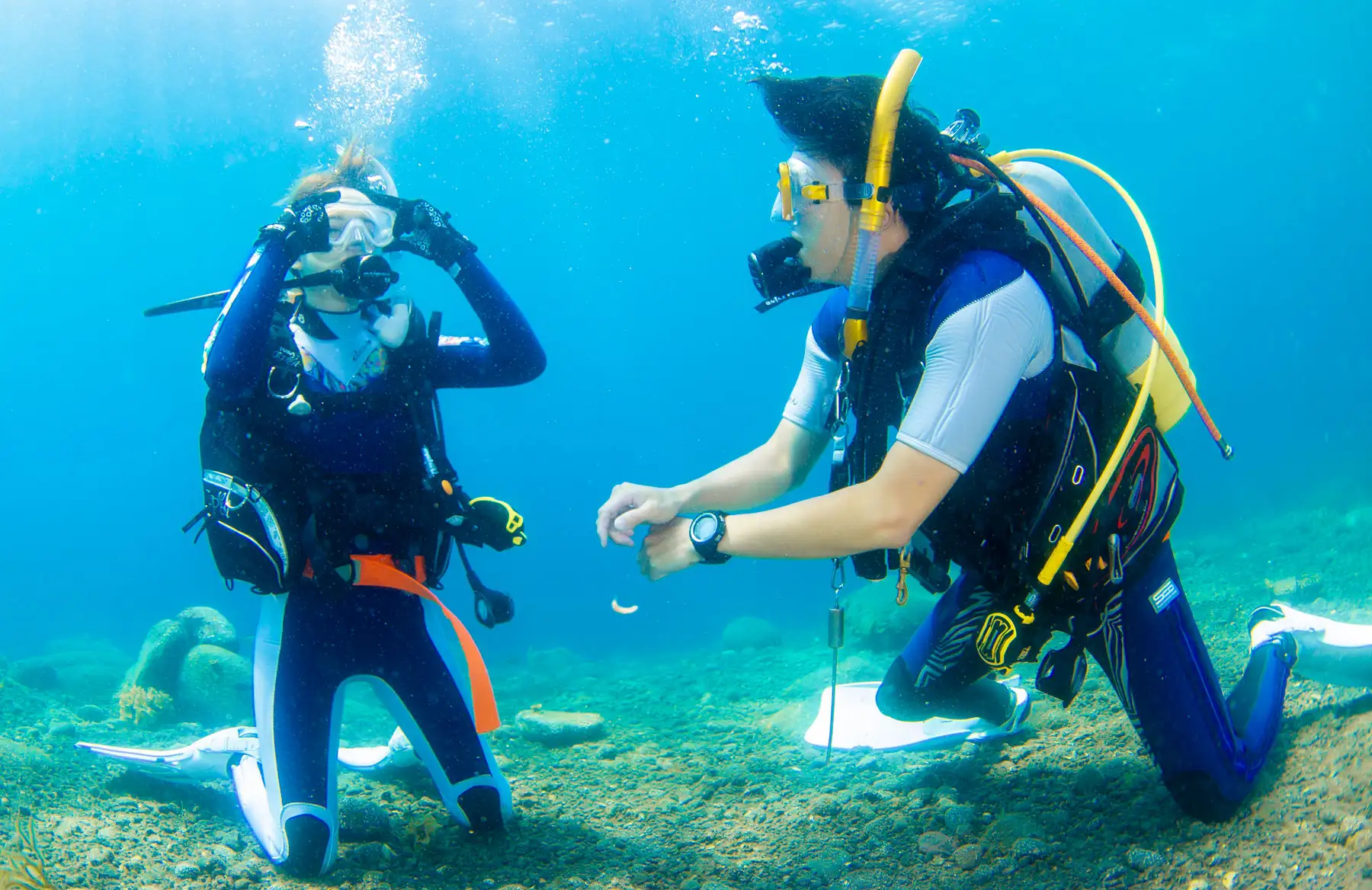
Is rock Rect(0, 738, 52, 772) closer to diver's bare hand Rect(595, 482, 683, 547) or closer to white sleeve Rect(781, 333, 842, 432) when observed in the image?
diver's bare hand Rect(595, 482, 683, 547)

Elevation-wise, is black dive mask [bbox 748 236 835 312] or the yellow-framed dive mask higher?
the yellow-framed dive mask

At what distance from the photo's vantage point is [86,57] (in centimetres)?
3262

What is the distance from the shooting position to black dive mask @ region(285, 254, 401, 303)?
10.8 feet

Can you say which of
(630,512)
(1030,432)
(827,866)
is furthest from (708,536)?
(827,866)

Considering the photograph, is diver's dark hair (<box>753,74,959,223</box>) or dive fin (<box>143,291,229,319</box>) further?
dive fin (<box>143,291,229,319</box>)

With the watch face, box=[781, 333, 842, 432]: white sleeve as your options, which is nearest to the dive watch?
the watch face

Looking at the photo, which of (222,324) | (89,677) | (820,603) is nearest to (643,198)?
(820,603)

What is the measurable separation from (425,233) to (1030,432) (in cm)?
299

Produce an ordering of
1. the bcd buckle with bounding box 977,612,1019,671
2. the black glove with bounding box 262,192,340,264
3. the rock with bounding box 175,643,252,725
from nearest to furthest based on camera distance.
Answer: the bcd buckle with bounding box 977,612,1019,671 < the black glove with bounding box 262,192,340,264 < the rock with bounding box 175,643,252,725

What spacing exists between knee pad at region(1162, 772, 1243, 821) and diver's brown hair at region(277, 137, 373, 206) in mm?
4329

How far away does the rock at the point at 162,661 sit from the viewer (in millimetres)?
7637

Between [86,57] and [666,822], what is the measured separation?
44.7 metres

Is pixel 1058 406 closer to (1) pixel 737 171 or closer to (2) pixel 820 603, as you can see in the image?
(2) pixel 820 603

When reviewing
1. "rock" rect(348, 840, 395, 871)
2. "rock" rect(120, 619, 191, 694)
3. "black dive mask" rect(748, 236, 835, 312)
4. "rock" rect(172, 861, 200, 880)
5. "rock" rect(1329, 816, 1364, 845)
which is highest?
"black dive mask" rect(748, 236, 835, 312)
